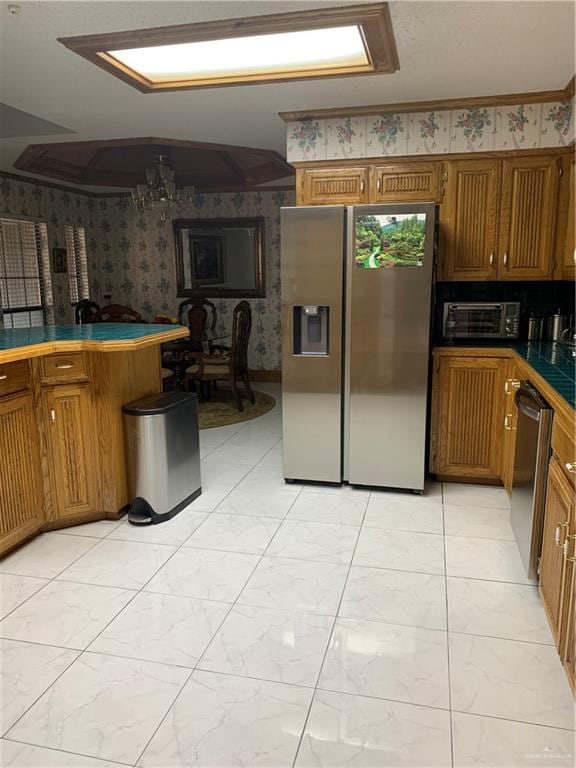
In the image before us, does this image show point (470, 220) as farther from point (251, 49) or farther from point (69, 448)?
point (69, 448)

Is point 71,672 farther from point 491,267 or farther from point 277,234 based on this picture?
point 277,234

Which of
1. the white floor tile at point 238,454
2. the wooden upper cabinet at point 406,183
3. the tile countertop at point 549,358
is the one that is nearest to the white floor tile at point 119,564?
the white floor tile at point 238,454

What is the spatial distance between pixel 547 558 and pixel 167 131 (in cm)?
372

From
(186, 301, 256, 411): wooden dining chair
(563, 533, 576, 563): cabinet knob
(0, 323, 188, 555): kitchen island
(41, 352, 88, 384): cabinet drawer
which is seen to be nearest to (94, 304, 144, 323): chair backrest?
(186, 301, 256, 411): wooden dining chair

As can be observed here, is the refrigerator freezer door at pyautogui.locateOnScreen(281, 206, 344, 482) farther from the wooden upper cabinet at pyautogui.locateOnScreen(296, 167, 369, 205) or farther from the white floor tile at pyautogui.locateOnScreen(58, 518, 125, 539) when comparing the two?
the white floor tile at pyautogui.locateOnScreen(58, 518, 125, 539)

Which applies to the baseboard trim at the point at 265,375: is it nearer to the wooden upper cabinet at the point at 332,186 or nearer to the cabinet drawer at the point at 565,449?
the wooden upper cabinet at the point at 332,186

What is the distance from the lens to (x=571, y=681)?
1.79m

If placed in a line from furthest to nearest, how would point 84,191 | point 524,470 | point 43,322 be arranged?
point 84,191 → point 43,322 → point 524,470

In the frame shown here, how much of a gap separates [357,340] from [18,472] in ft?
6.57

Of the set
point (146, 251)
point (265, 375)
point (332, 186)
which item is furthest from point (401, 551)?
point (146, 251)

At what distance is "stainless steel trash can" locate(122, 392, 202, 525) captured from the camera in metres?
3.11

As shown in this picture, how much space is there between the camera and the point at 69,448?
3008 mm

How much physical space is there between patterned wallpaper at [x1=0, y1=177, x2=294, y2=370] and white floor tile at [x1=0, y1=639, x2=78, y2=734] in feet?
16.4

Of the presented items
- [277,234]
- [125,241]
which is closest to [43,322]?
[125,241]
